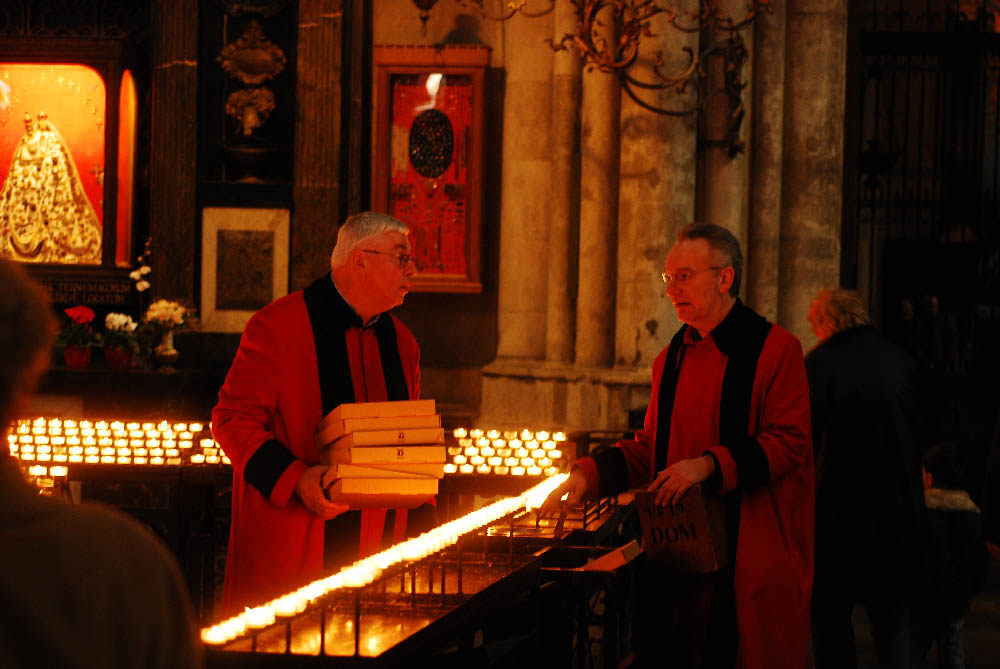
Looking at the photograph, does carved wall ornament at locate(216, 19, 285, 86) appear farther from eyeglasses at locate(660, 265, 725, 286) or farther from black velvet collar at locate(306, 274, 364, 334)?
eyeglasses at locate(660, 265, 725, 286)

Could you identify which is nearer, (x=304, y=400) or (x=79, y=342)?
(x=304, y=400)

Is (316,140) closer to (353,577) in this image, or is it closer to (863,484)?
(863,484)

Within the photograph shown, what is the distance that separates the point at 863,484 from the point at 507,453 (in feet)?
4.93

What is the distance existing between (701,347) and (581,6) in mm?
3866

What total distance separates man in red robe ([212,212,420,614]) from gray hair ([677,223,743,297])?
0.80m

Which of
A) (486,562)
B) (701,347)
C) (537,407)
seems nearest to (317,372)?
(486,562)

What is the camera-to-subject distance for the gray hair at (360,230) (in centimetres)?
390

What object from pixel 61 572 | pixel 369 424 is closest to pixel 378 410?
pixel 369 424

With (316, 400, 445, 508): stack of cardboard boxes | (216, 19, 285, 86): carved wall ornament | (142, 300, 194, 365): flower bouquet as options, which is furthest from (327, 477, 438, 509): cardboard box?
(216, 19, 285, 86): carved wall ornament

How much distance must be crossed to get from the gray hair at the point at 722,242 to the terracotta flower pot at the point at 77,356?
21.4 feet

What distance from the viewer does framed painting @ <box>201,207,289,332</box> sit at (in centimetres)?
988

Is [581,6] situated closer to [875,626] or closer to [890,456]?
[890,456]

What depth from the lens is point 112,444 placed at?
602 cm

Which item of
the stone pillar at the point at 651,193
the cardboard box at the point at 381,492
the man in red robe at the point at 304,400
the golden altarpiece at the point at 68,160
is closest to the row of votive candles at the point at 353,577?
the cardboard box at the point at 381,492
